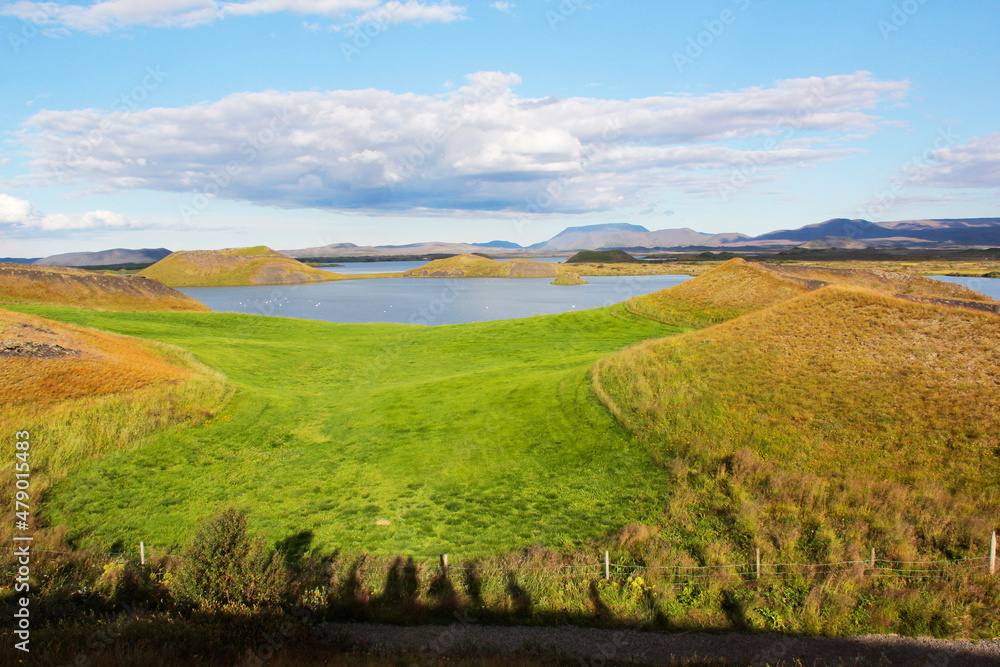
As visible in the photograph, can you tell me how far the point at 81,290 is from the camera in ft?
210

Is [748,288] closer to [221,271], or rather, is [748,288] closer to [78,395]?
[78,395]

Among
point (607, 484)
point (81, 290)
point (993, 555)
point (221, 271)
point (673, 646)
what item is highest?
point (221, 271)

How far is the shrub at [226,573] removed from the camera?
8.80m

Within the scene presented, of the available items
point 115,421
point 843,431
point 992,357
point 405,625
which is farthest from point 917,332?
point 115,421

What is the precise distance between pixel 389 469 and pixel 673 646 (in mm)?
9913

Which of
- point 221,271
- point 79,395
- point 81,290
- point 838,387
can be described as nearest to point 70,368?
point 79,395

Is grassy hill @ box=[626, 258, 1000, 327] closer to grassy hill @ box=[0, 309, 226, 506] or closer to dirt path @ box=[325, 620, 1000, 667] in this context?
dirt path @ box=[325, 620, 1000, 667]

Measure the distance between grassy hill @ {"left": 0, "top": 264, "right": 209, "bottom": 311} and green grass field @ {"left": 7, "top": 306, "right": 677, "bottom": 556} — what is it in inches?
1860

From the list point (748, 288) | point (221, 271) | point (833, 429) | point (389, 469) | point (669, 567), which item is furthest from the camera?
point (221, 271)

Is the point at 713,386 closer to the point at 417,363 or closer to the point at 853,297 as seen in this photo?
the point at 853,297

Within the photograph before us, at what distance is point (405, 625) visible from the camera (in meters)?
9.39

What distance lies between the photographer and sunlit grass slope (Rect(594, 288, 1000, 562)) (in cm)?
1107

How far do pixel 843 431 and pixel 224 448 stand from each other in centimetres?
1831

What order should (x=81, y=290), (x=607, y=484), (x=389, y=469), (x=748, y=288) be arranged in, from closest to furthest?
(x=607, y=484)
(x=389, y=469)
(x=748, y=288)
(x=81, y=290)
